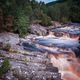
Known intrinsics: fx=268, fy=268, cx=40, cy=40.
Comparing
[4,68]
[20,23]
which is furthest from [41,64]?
[20,23]

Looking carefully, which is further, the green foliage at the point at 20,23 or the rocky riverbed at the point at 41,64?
the green foliage at the point at 20,23

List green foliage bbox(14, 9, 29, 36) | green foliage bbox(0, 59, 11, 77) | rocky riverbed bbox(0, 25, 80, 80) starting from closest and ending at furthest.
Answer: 1. green foliage bbox(0, 59, 11, 77)
2. rocky riverbed bbox(0, 25, 80, 80)
3. green foliage bbox(14, 9, 29, 36)

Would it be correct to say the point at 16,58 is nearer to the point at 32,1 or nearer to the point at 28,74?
the point at 28,74

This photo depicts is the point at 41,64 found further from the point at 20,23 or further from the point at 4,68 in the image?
the point at 20,23

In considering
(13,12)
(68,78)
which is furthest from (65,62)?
(13,12)

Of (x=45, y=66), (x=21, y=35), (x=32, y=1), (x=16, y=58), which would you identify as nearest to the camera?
(x=45, y=66)

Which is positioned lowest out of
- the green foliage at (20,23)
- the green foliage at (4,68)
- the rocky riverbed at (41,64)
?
the rocky riverbed at (41,64)

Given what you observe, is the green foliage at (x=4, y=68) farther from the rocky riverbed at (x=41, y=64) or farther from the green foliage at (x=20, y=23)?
the green foliage at (x=20, y=23)

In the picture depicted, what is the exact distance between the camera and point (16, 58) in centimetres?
1445

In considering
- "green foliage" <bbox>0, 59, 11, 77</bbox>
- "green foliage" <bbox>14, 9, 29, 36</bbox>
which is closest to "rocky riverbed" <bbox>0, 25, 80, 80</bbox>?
"green foliage" <bbox>0, 59, 11, 77</bbox>

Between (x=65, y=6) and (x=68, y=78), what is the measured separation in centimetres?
4173

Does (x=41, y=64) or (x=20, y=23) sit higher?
(x=20, y=23)

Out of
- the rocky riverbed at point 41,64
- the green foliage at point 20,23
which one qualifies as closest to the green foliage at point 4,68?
the rocky riverbed at point 41,64

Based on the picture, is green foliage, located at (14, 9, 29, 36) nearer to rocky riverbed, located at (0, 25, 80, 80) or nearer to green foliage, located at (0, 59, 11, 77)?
rocky riverbed, located at (0, 25, 80, 80)
